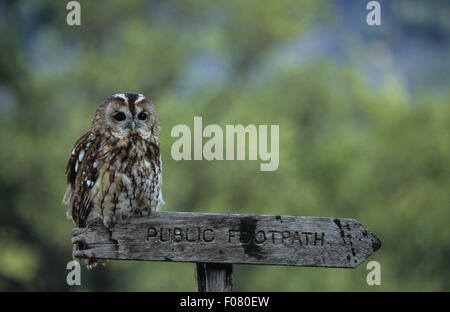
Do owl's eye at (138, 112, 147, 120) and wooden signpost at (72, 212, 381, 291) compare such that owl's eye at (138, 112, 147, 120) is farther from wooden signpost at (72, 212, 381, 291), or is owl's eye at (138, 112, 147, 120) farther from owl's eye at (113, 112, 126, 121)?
wooden signpost at (72, 212, 381, 291)

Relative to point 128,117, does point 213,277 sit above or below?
below

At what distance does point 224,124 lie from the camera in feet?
36.1

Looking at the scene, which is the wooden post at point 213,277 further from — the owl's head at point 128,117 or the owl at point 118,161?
the owl's head at point 128,117

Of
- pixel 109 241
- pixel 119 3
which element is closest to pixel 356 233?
pixel 109 241

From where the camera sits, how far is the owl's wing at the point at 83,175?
11.1ft

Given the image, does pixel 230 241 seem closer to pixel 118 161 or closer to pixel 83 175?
pixel 118 161

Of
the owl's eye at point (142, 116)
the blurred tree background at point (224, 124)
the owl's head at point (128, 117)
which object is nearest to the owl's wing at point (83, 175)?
the owl's head at point (128, 117)

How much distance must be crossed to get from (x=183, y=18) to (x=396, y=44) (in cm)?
1392

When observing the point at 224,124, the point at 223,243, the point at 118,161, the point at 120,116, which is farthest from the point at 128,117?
the point at 224,124

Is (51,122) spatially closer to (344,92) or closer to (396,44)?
(344,92)

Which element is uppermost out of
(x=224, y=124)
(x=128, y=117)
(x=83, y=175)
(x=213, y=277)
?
(x=224, y=124)

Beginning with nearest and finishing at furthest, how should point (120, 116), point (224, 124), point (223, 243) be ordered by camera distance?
1. point (223, 243)
2. point (120, 116)
3. point (224, 124)

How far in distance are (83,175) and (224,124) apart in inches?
301

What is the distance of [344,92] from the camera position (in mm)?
13719
